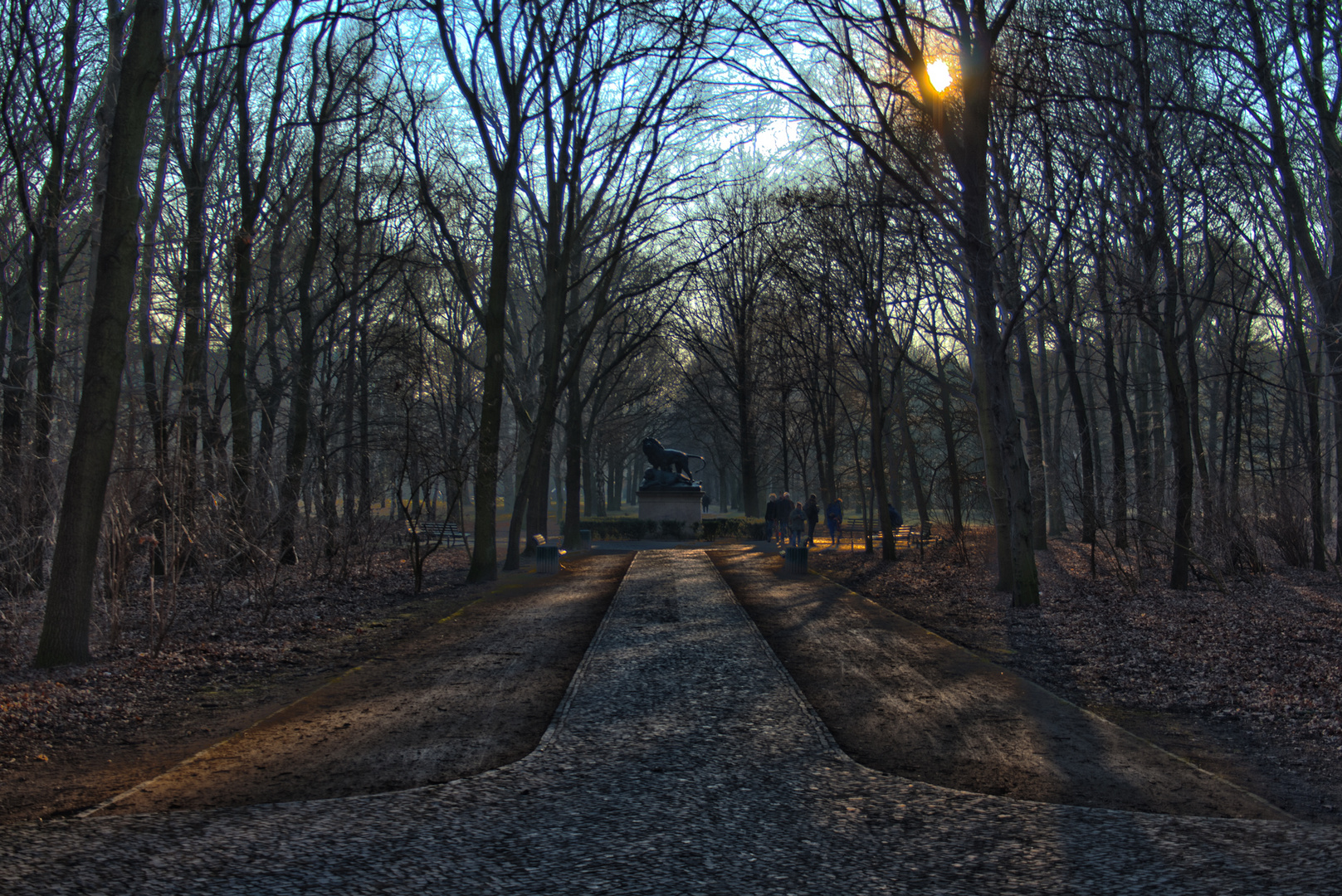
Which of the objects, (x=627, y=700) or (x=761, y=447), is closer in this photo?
(x=627, y=700)

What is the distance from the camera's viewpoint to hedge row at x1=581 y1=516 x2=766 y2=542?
3372 centimetres

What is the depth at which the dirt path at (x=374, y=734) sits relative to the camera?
16.6 feet

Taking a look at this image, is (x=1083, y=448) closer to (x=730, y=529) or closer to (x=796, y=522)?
(x=796, y=522)

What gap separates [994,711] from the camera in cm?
686

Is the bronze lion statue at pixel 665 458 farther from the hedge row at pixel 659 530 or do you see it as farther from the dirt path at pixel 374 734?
the dirt path at pixel 374 734

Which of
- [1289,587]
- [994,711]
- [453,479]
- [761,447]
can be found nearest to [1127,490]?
[1289,587]

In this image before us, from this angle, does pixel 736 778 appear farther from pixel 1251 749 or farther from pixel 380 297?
pixel 380 297

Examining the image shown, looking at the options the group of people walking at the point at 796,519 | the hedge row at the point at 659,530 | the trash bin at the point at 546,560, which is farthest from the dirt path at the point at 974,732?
the hedge row at the point at 659,530

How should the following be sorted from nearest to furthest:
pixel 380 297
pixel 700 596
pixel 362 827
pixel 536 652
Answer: pixel 362 827
pixel 536 652
pixel 700 596
pixel 380 297

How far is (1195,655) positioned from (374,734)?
8000mm

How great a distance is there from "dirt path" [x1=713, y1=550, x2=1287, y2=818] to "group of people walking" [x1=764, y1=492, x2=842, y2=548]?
1375 cm

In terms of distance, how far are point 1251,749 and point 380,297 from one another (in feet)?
→ 103

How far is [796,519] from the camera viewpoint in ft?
85.1

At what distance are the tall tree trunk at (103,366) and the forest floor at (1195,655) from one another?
9.19m
